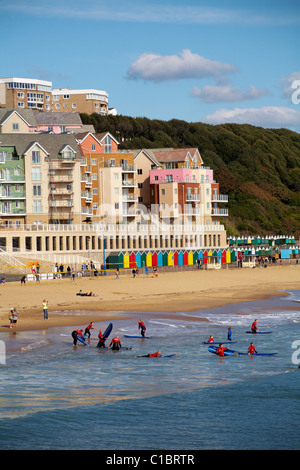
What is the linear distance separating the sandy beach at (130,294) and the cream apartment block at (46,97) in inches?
3790

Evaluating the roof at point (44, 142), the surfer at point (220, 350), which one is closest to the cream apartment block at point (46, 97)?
the roof at point (44, 142)

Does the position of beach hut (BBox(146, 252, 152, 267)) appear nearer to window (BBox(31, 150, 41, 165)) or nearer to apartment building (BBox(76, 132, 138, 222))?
apartment building (BBox(76, 132, 138, 222))

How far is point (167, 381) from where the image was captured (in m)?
29.2

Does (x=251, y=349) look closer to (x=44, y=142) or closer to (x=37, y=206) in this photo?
(x=37, y=206)

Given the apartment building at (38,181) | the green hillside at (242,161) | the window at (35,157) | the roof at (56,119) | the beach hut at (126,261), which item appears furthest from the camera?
the green hillside at (242,161)

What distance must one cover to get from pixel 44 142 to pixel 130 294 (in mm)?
34478

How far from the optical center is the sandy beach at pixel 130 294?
4722 centimetres

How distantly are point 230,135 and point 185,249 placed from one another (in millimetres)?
93328

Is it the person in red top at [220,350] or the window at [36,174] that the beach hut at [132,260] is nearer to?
the window at [36,174]
